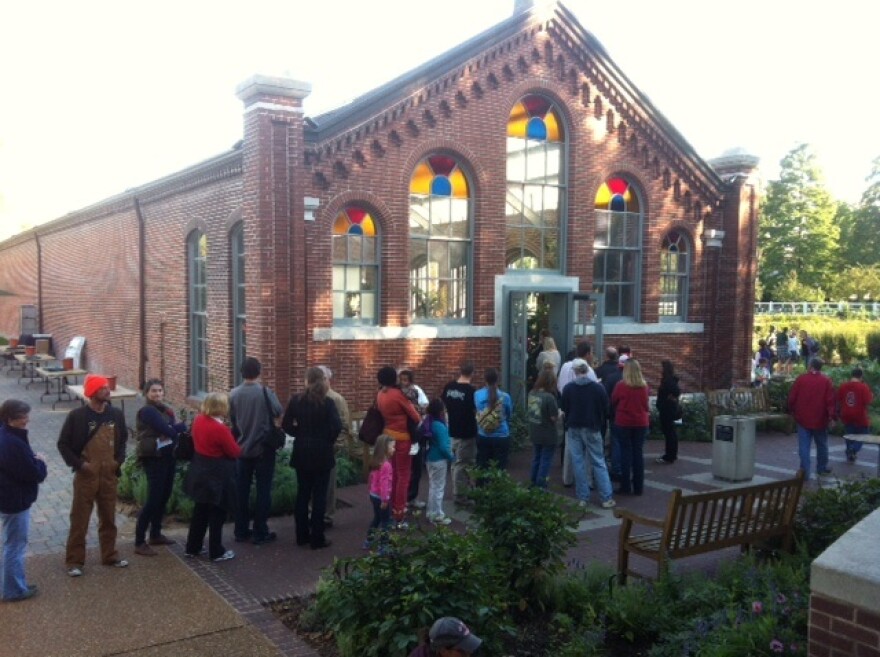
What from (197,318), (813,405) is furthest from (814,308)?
(197,318)

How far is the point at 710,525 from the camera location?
269 inches

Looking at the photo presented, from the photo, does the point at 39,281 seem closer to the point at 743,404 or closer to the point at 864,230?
the point at 743,404

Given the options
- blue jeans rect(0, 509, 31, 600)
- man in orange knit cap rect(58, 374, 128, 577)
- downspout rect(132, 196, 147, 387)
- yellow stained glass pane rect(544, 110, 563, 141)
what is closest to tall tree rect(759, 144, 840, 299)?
yellow stained glass pane rect(544, 110, 563, 141)

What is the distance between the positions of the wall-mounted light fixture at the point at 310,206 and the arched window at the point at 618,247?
5.91 meters

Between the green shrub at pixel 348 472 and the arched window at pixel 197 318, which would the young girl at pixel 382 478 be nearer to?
the green shrub at pixel 348 472

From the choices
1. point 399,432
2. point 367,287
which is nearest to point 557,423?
point 399,432

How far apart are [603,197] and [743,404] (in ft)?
15.9

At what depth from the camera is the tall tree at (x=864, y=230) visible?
6931 cm

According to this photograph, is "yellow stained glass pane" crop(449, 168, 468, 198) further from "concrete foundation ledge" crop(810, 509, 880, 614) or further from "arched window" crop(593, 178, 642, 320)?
"concrete foundation ledge" crop(810, 509, 880, 614)

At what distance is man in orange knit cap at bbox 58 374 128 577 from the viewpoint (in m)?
7.22

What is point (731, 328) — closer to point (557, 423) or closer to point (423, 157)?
point (423, 157)

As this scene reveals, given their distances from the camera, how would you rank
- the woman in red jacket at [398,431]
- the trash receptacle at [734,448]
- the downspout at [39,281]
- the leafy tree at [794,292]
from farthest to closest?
the leafy tree at [794,292]
the downspout at [39,281]
the trash receptacle at [734,448]
the woman in red jacket at [398,431]

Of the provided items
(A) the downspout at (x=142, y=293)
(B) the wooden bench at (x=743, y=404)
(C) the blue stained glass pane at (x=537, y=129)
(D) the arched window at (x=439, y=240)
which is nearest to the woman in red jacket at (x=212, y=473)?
(D) the arched window at (x=439, y=240)

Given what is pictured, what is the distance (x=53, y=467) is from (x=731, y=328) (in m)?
13.2
